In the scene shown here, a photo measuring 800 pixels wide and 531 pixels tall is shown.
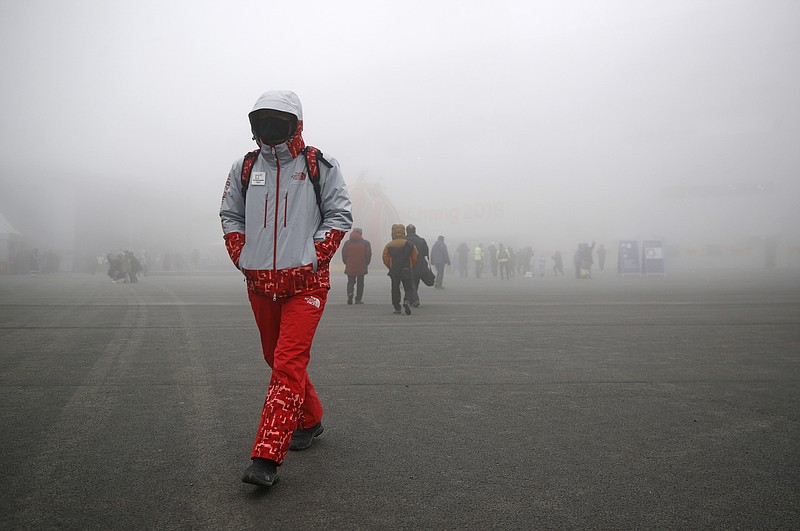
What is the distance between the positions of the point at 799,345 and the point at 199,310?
1028cm

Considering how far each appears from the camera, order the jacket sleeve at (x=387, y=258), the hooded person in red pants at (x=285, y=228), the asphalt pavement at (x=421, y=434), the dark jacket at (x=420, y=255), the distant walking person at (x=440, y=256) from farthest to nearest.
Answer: the distant walking person at (x=440, y=256)
the dark jacket at (x=420, y=255)
the jacket sleeve at (x=387, y=258)
the hooded person in red pants at (x=285, y=228)
the asphalt pavement at (x=421, y=434)

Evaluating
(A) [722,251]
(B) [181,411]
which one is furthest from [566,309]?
(A) [722,251]

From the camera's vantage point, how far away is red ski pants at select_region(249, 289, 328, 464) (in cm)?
299

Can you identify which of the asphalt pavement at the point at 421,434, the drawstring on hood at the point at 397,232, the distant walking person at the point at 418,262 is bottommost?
the asphalt pavement at the point at 421,434

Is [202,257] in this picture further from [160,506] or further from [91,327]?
[160,506]

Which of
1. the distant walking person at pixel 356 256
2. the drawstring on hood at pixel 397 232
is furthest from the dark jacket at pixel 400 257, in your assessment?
the distant walking person at pixel 356 256

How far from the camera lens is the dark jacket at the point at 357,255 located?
14.1 meters

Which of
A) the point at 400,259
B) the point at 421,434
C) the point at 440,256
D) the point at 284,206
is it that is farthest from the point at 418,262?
the point at 284,206

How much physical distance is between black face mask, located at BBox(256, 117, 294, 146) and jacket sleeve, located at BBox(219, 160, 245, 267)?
259 mm

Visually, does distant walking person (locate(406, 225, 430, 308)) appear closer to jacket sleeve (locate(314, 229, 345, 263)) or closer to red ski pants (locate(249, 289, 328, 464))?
red ski pants (locate(249, 289, 328, 464))

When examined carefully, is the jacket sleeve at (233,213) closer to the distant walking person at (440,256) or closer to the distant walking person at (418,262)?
the distant walking person at (418,262)

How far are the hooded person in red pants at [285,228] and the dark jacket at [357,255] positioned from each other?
10.5 meters

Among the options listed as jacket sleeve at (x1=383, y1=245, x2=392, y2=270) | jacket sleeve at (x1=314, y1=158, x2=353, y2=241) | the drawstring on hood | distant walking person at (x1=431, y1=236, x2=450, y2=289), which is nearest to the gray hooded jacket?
jacket sleeve at (x1=314, y1=158, x2=353, y2=241)

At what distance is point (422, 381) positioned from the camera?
5516 mm
